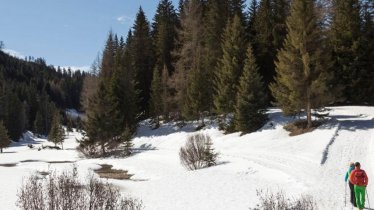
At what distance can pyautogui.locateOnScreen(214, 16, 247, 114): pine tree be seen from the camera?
41.4 m

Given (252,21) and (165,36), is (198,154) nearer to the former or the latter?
(252,21)

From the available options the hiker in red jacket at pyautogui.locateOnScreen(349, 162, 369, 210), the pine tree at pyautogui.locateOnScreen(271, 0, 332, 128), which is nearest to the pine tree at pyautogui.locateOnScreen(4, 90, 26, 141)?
the pine tree at pyautogui.locateOnScreen(271, 0, 332, 128)

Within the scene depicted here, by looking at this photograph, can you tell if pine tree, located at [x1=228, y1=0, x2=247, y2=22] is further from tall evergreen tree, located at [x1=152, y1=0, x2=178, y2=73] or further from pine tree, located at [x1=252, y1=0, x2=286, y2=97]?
tall evergreen tree, located at [x1=152, y1=0, x2=178, y2=73]

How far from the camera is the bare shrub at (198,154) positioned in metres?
28.3

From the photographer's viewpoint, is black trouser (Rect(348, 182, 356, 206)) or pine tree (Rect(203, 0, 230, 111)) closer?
black trouser (Rect(348, 182, 356, 206))

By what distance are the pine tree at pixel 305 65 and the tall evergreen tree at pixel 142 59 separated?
1209 inches

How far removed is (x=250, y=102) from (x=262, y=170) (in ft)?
45.3

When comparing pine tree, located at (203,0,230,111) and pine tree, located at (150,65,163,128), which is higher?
pine tree, located at (203,0,230,111)

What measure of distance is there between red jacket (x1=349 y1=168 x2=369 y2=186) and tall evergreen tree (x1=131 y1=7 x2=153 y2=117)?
46.3 meters

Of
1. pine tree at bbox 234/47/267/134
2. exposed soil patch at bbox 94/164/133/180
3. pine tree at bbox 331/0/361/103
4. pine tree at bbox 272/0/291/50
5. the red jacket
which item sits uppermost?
pine tree at bbox 272/0/291/50

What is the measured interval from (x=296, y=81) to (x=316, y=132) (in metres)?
4.45

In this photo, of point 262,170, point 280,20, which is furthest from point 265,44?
point 262,170

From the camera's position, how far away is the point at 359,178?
14.8 meters

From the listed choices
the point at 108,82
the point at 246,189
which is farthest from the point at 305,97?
the point at 108,82
